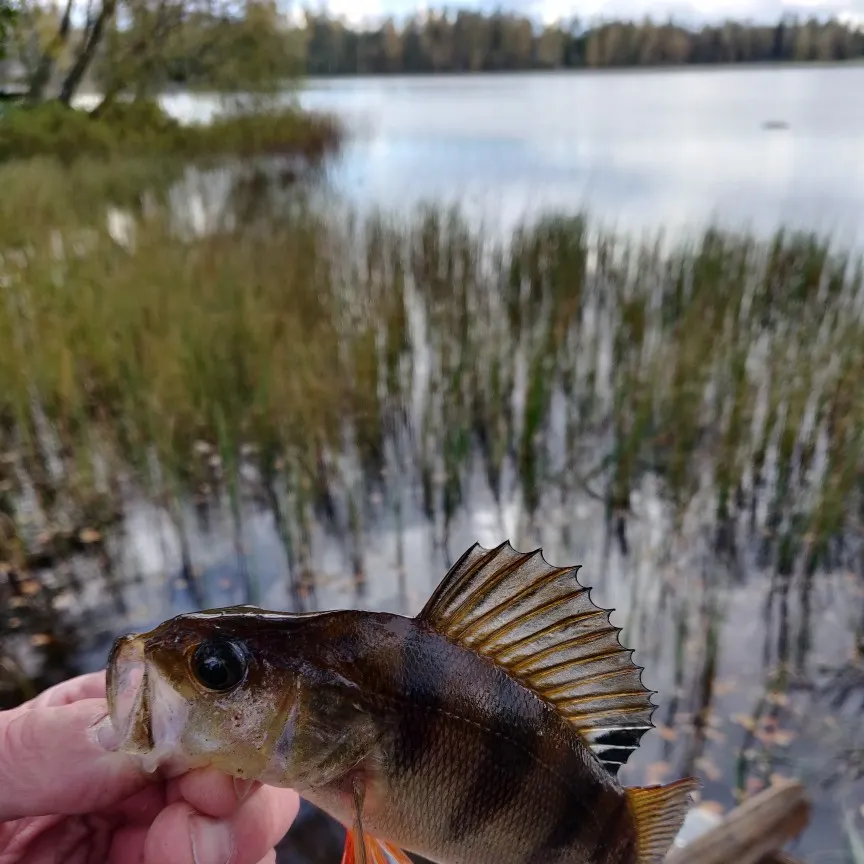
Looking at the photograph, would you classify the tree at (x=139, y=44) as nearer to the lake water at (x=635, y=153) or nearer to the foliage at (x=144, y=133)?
the foliage at (x=144, y=133)

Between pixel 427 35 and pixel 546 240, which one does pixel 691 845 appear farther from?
pixel 427 35

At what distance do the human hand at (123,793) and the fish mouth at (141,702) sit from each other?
0.16m

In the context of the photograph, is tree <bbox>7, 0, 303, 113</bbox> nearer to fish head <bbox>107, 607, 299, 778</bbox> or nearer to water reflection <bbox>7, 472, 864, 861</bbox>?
water reflection <bbox>7, 472, 864, 861</bbox>

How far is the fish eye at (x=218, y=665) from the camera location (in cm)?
70

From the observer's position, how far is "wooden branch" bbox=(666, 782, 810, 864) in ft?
6.00

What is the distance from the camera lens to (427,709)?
0.72 m

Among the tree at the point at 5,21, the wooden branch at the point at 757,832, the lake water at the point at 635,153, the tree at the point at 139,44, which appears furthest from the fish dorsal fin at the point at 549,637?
Result: the lake water at the point at 635,153

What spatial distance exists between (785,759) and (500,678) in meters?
2.24

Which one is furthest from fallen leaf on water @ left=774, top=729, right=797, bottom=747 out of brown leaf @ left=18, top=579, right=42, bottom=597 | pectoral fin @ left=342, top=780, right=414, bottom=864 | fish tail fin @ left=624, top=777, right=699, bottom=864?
brown leaf @ left=18, top=579, right=42, bottom=597

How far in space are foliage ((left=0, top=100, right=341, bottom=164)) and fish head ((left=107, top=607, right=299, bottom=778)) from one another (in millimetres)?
3969

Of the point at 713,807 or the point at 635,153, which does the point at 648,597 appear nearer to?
the point at 713,807

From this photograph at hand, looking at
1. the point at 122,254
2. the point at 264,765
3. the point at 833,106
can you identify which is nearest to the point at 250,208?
the point at 122,254

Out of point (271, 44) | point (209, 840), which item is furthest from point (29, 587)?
point (271, 44)

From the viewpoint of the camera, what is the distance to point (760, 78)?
97.9ft
